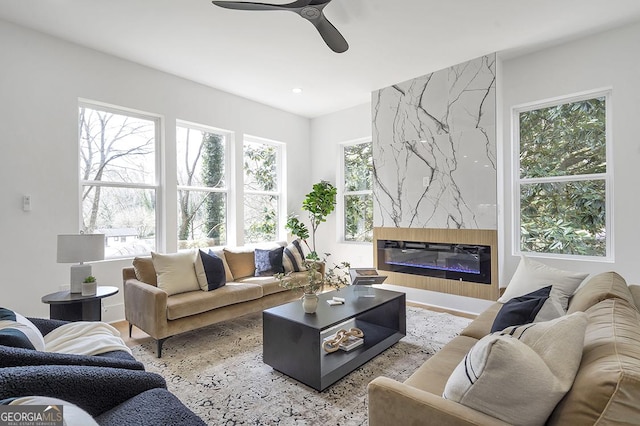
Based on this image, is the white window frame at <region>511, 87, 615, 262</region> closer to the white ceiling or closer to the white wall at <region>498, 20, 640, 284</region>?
the white wall at <region>498, 20, 640, 284</region>

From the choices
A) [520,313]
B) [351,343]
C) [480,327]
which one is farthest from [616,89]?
[351,343]

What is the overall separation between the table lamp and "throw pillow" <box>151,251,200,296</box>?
520 mm

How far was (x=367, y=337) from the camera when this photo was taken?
9.07ft

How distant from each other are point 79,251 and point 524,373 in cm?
318

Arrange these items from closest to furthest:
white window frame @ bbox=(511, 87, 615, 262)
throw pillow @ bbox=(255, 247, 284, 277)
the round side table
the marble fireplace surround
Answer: the round side table → white window frame @ bbox=(511, 87, 615, 262) → the marble fireplace surround → throw pillow @ bbox=(255, 247, 284, 277)

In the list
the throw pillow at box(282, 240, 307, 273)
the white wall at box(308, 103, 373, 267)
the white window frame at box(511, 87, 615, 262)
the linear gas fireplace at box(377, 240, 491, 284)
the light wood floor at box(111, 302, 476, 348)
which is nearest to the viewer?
the light wood floor at box(111, 302, 476, 348)

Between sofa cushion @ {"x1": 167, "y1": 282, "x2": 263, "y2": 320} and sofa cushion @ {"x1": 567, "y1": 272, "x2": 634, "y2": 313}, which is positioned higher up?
sofa cushion @ {"x1": 567, "y1": 272, "x2": 634, "y2": 313}

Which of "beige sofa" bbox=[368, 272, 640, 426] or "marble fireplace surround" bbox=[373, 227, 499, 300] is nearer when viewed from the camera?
"beige sofa" bbox=[368, 272, 640, 426]

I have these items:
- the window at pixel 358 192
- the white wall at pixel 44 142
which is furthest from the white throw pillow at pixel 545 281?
the white wall at pixel 44 142

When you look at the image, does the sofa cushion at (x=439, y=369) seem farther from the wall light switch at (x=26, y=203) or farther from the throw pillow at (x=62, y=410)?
the wall light switch at (x=26, y=203)

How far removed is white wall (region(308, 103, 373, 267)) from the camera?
5.32 meters

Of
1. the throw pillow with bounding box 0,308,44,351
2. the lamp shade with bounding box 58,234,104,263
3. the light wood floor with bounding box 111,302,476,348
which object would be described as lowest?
the light wood floor with bounding box 111,302,476,348

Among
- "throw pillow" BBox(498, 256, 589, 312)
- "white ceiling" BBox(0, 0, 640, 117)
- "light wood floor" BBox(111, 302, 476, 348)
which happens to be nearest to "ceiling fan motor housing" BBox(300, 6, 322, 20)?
"white ceiling" BBox(0, 0, 640, 117)

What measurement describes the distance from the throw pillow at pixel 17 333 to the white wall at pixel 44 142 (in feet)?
5.82
